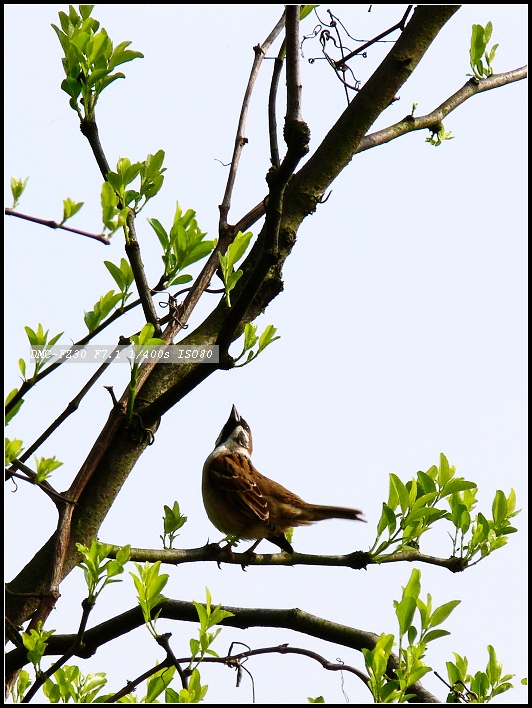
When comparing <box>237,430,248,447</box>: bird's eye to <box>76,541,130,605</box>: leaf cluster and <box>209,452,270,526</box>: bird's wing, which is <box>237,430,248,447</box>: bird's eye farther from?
<box>76,541,130,605</box>: leaf cluster

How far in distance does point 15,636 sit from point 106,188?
143 centimetres

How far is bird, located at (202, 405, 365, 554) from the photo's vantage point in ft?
14.8

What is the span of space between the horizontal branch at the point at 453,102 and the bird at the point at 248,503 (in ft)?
6.44

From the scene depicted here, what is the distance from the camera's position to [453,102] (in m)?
4.05

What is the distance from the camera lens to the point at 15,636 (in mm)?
2504

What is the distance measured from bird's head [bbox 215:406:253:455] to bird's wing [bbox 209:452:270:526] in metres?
0.22

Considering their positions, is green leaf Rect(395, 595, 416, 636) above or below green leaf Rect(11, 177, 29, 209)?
below

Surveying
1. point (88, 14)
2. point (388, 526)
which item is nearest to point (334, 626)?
point (388, 526)

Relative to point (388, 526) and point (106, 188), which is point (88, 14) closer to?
point (106, 188)

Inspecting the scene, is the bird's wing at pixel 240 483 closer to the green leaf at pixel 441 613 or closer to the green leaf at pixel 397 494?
the green leaf at pixel 397 494

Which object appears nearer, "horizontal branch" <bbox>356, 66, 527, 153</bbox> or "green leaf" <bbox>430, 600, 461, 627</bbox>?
"green leaf" <bbox>430, 600, 461, 627</bbox>

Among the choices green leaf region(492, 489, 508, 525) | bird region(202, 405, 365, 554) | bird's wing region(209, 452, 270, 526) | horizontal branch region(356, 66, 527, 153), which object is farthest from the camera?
bird's wing region(209, 452, 270, 526)

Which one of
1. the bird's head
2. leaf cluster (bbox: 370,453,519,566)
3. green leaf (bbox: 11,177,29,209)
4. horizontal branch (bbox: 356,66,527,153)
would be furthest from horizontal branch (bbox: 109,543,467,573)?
the bird's head

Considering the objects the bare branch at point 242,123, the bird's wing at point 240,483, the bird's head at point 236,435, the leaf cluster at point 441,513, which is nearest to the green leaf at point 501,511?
the leaf cluster at point 441,513
